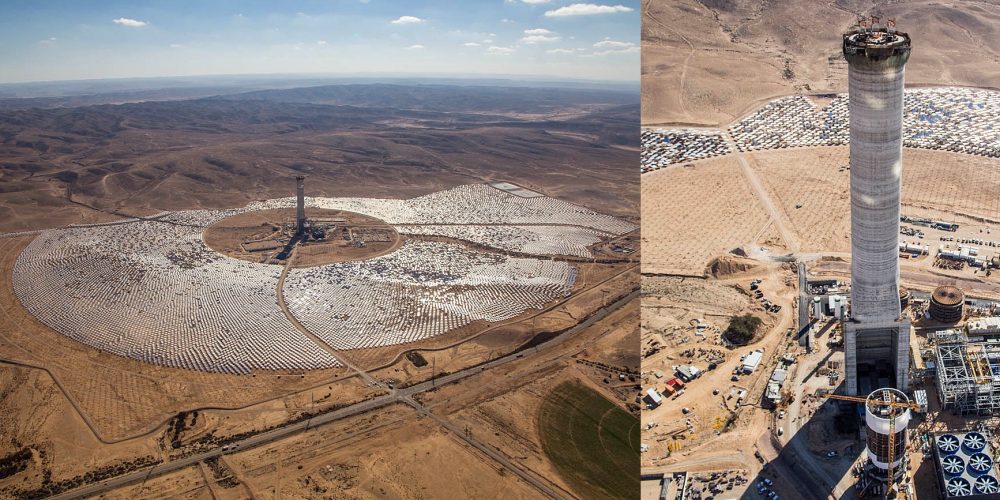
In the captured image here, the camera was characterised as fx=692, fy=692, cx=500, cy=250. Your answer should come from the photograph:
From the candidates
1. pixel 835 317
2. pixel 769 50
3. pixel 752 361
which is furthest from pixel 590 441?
Result: pixel 769 50

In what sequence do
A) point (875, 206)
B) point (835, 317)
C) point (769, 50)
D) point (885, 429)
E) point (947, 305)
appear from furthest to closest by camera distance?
point (769, 50) → point (835, 317) → point (947, 305) → point (875, 206) → point (885, 429)

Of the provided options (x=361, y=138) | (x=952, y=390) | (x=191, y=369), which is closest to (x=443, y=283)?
(x=191, y=369)

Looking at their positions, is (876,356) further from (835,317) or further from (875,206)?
(875,206)

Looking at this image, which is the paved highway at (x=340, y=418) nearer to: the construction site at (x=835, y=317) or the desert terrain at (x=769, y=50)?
the construction site at (x=835, y=317)

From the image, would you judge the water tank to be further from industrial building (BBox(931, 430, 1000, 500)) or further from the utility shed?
industrial building (BBox(931, 430, 1000, 500))

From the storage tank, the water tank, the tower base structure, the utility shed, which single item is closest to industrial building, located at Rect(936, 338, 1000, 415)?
the tower base structure

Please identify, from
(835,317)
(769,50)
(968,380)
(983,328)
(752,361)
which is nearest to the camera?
(968,380)

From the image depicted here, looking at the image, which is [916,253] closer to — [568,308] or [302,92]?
[568,308]
